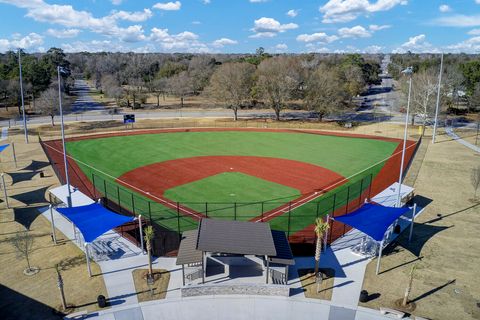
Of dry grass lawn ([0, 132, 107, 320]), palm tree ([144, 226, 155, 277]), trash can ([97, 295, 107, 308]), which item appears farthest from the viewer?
palm tree ([144, 226, 155, 277])

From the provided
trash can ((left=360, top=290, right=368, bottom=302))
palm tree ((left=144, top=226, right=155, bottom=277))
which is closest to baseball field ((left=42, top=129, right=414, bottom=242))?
palm tree ((left=144, top=226, right=155, bottom=277))

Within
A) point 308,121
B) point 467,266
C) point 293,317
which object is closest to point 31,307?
point 293,317

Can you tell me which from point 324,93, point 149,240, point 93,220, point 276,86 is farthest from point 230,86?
point 149,240

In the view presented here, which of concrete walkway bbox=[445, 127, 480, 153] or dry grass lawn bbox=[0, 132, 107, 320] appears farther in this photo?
concrete walkway bbox=[445, 127, 480, 153]

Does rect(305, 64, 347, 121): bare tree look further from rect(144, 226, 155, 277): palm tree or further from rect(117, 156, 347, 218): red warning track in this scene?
rect(144, 226, 155, 277): palm tree

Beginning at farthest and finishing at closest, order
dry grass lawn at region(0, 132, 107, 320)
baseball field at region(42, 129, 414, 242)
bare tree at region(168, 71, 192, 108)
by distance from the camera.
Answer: bare tree at region(168, 71, 192, 108)
baseball field at region(42, 129, 414, 242)
dry grass lawn at region(0, 132, 107, 320)

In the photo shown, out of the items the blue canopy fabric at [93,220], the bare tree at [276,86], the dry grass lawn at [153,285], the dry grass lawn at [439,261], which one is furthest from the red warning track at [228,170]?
the bare tree at [276,86]
